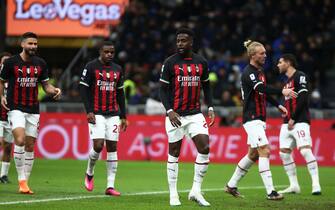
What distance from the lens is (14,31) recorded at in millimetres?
32969

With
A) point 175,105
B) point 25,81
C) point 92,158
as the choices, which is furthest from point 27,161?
point 175,105

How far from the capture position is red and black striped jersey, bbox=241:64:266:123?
1441 cm

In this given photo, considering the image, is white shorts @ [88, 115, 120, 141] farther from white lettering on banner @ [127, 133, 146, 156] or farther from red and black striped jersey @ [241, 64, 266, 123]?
white lettering on banner @ [127, 133, 146, 156]

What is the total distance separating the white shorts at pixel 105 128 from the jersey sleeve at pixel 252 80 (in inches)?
94.2

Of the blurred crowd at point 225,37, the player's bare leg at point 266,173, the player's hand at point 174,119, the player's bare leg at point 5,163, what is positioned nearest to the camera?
the player's hand at point 174,119

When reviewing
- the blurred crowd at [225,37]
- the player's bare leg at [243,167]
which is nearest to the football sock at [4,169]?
the player's bare leg at [243,167]

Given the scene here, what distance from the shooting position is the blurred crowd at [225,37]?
29.3 m

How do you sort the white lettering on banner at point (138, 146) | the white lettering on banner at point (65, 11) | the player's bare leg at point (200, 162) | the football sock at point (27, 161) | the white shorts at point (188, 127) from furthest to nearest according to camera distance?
the white lettering on banner at point (65, 11), the white lettering on banner at point (138, 146), the football sock at point (27, 161), the white shorts at point (188, 127), the player's bare leg at point (200, 162)

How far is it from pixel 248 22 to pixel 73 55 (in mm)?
7829

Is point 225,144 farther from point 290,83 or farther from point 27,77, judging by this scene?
point 27,77

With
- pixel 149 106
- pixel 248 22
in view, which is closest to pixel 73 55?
pixel 248 22

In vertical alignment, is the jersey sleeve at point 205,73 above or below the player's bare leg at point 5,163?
above

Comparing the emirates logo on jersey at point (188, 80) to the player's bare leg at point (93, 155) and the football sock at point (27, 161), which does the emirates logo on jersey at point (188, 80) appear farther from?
the football sock at point (27, 161)

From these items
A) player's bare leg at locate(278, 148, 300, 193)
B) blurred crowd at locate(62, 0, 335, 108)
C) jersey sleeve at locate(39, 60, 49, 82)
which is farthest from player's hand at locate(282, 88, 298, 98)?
blurred crowd at locate(62, 0, 335, 108)
